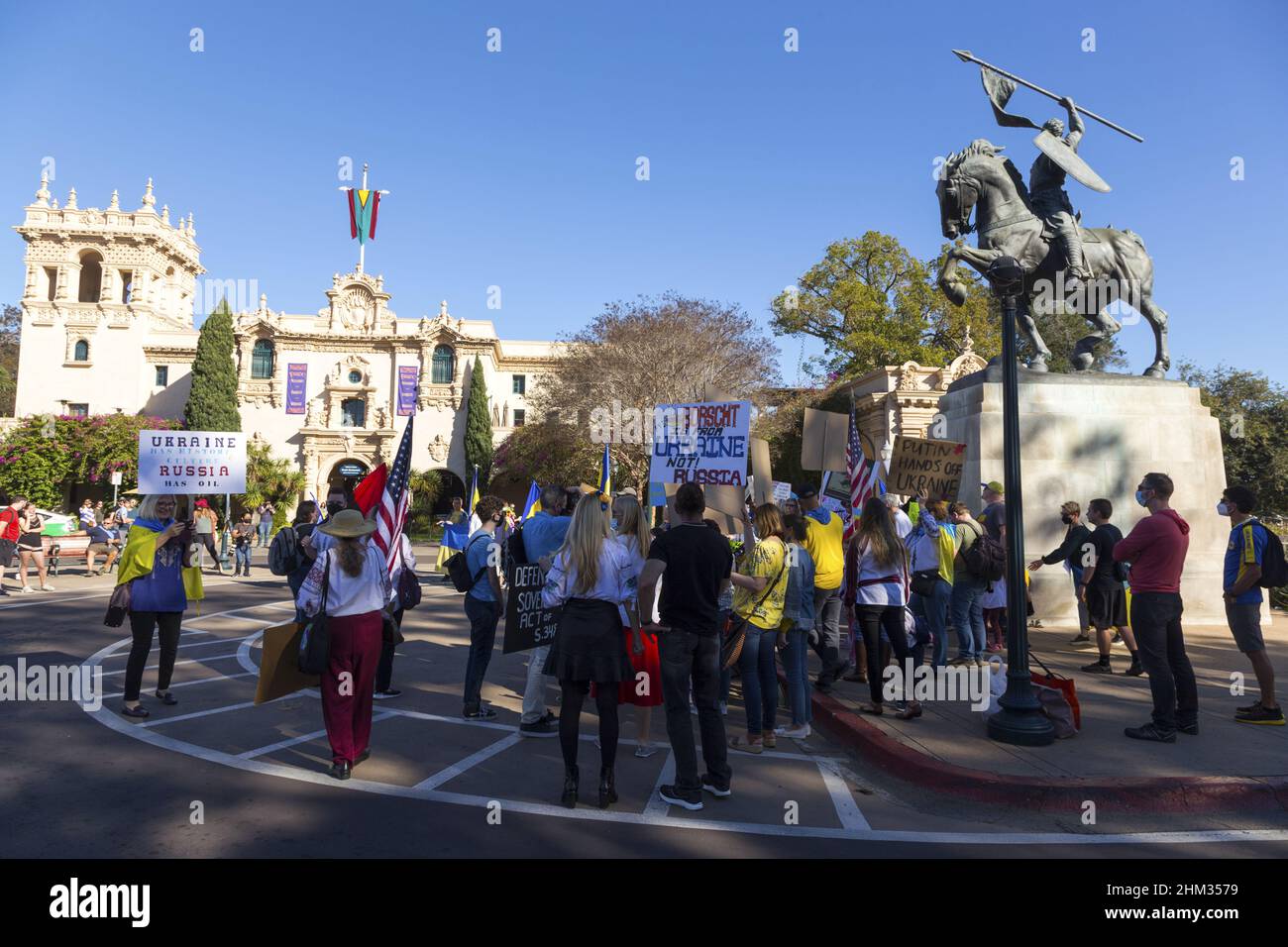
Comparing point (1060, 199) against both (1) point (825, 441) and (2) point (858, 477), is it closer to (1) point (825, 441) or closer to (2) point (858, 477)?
(1) point (825, 441)

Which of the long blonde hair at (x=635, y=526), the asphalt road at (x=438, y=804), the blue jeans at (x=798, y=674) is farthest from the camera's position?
the blue jeans at (x=798, y=674)

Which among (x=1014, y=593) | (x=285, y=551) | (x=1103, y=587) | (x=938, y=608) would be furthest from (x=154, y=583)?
(x=1103, y=587)

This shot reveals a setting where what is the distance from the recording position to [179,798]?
455cm

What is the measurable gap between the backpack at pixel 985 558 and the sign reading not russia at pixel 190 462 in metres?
9.94

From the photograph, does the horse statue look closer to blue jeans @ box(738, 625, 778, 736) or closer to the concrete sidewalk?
the concrete sidewalk

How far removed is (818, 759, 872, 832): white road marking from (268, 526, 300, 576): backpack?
186 inches

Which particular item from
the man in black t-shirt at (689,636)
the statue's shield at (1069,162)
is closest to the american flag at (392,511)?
the man in black t-shirt at (689,636)

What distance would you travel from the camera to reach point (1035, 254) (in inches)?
454

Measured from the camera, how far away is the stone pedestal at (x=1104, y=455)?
432 inches

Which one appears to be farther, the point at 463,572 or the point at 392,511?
the point at 392,511

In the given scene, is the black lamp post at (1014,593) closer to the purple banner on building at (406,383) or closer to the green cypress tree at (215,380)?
the purple banner on building at (406,383)

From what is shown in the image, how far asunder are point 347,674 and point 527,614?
1.51m

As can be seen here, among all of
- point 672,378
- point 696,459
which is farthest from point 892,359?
point 696,459

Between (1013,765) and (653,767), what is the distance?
2.37 metres
